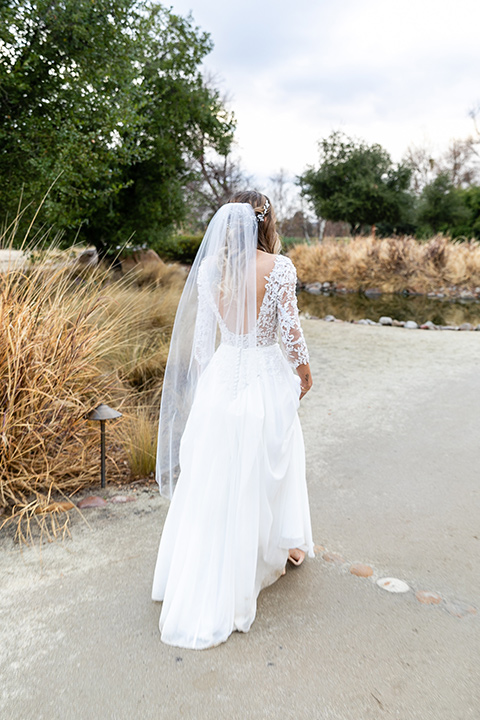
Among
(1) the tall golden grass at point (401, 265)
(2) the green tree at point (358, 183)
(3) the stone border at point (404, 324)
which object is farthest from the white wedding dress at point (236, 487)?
(2) the green tree at point (358, 183)

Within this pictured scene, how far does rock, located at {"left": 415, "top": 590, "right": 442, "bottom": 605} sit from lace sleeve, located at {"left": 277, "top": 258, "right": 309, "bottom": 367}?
1.14 m

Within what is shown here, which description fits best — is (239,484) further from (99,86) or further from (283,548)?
(99,86)

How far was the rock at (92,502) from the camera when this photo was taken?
9.87 feet

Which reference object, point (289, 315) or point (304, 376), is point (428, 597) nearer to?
point (304, 376)

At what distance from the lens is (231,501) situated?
2.03m

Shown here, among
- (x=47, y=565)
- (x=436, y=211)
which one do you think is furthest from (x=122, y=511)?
(x=436, y=211)

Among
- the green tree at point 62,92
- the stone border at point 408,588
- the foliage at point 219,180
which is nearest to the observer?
the stone border at point 408,588

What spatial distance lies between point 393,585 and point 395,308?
1147cm

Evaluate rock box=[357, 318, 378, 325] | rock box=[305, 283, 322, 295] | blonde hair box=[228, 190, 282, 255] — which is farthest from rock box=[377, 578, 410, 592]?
rock box=[305, 283, 322, 295]

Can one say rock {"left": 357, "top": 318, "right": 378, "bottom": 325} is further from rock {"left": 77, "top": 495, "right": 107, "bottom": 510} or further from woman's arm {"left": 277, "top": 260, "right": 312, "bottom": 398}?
woman's arm {"left": 277, "top": 260, "right": 312, "bottom": 398}

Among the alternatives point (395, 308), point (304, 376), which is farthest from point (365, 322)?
point (304, 376)

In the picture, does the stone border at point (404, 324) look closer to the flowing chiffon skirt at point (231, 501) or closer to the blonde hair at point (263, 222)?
the blonde hair at point (263, 222)

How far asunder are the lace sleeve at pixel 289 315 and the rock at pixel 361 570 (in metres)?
1.04

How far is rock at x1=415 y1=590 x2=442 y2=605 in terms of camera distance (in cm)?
217
